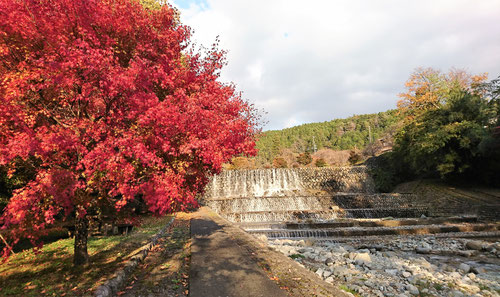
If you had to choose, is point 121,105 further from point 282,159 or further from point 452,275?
point 282,159

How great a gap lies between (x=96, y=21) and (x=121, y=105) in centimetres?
180

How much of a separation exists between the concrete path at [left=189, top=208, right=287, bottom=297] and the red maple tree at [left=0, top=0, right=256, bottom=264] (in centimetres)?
175

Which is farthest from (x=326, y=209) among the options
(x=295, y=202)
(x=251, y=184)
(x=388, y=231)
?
(x=251, y=184)

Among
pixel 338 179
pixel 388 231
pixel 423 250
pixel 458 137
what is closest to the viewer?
pixel 423 250

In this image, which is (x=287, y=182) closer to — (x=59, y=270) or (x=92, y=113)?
(x=59, y=270)

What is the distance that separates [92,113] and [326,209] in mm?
21955

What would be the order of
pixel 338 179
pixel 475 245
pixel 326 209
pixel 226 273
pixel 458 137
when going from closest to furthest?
pixel 226 273
pixel 475 245
pixel 458 137
pixel 326 209
pixel 338 179

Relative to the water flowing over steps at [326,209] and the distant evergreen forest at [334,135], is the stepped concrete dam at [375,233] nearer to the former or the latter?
the water flowing over steps at [326,209]

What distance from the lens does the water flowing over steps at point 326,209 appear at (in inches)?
573

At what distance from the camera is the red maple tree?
452 cm

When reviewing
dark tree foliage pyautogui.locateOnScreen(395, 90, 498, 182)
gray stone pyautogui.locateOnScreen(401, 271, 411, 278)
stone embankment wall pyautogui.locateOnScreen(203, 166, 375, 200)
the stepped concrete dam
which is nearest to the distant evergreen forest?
stone embankment wall pyautogui.locateOnScreen(203, 166, 375, 200)

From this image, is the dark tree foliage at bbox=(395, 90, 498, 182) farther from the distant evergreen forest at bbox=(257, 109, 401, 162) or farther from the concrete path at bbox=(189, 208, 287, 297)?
the distant evergreen forest at bbox=(257, 109, 401, 162)

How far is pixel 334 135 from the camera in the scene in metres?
105

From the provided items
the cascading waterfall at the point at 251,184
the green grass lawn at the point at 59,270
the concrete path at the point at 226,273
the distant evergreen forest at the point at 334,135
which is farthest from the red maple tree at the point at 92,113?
the distant evergreen forest at the point at 334,135
